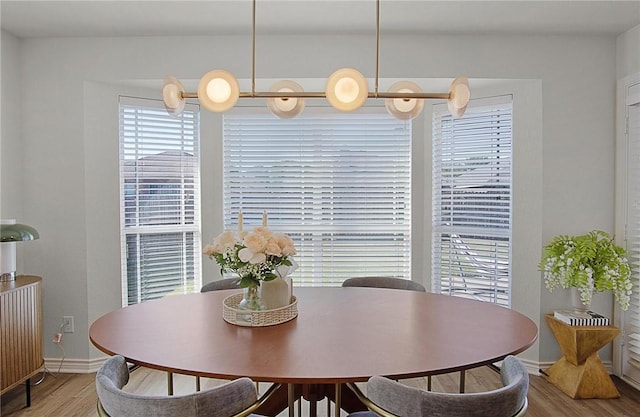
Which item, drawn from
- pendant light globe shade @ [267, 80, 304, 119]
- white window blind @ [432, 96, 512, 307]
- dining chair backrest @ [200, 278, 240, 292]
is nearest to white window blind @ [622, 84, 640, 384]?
white window blind @ [432, 96, 512, 307]

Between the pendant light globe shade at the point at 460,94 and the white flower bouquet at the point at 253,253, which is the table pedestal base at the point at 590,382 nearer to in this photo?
the pendant light globe shade at the point at 460,94

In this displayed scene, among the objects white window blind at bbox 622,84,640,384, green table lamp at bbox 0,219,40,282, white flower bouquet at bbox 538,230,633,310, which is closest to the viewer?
green table lamp at bbox 0,219,40,282

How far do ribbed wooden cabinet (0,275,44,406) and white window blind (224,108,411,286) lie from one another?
150 centimetres

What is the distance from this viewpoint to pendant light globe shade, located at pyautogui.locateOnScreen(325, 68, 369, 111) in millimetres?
1945

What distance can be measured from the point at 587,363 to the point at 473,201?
1.39m

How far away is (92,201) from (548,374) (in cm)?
366

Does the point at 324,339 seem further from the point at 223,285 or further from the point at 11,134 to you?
the point at 11,134

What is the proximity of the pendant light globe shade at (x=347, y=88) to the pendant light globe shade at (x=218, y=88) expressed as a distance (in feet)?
1.43

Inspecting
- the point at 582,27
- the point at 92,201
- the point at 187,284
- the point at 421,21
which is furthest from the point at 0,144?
the point at 582,27

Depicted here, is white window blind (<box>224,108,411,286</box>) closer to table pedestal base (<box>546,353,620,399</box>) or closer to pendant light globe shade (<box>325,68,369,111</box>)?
table pedestal base (<box>546,353,620,399</box>)

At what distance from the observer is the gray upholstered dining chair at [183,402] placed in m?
1.29

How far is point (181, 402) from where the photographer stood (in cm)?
130

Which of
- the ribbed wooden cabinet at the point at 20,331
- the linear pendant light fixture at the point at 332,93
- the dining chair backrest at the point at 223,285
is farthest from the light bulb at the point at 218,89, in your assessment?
the ribbed wooden cabinet at the point at 20,331

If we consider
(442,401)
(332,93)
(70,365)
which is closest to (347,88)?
(332,93)
